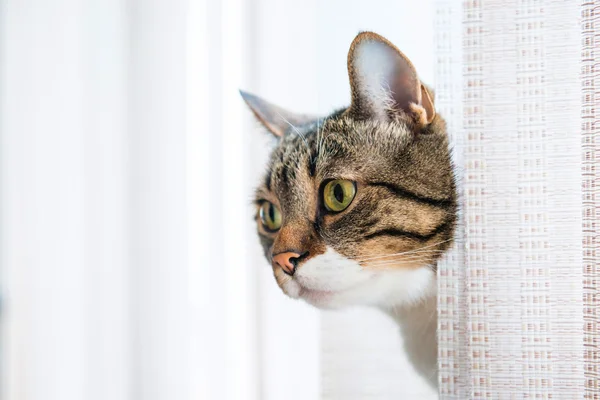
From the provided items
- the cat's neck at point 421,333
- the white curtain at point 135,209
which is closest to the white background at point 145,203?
the white curtain at point 135,209

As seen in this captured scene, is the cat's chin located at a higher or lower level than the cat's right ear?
lower

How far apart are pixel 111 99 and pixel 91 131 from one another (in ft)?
0.19

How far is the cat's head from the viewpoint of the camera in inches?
31.2

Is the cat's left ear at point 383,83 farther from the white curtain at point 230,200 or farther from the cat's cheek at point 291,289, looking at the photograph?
the cat's cheek at point 291,289

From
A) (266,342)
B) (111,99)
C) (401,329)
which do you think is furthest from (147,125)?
(401,329)

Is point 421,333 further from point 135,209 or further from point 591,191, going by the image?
point 135,209

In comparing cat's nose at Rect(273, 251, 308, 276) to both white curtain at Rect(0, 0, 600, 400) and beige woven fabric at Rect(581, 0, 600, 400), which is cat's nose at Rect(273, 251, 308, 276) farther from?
beige woven fabric at Rect(581, 0, 600, 400)

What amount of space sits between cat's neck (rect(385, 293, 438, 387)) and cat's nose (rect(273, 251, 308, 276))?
144mm

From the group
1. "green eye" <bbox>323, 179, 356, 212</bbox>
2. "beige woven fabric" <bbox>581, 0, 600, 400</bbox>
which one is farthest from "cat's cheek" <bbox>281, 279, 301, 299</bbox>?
"beige woven fabric" <bbox>581, 0, 600, 400</bbox>

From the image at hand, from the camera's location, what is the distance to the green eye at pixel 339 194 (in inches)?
31.6

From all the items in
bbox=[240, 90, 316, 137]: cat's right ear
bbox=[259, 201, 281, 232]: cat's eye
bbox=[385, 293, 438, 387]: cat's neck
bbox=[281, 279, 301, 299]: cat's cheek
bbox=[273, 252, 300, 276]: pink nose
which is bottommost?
bbox=[385, 293, 438, 387]: cat's neck

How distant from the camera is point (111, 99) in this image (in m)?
0.91

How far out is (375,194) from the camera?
80cm

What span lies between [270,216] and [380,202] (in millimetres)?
172
